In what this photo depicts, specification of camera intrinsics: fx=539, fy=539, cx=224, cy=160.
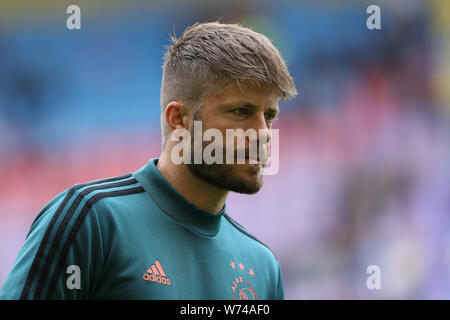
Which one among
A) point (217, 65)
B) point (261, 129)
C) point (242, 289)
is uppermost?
point (217, 65)

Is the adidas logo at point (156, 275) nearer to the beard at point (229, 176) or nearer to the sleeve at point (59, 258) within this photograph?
the sleeve at point (59, 258)

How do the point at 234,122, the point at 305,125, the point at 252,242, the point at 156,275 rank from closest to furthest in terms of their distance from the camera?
the point at 156,275, the point at 234,122, the point at 252,242, the point at 305,125

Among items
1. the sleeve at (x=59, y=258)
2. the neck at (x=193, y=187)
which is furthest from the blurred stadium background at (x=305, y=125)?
the sleeve at (x=59, y=258)

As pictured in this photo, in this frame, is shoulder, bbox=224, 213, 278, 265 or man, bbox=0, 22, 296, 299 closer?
man, bbox=0, 22, 296, 299

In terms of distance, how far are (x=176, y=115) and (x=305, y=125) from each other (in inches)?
133

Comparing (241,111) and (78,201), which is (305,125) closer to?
(241,111)

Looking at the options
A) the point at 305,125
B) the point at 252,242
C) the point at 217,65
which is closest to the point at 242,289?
the point at 252,242

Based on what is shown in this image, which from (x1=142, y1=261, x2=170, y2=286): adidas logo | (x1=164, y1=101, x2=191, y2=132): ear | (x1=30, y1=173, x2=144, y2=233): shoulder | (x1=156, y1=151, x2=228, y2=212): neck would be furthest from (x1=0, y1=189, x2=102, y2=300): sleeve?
(x1=164, y1=101, x2=191, y2=132): ear

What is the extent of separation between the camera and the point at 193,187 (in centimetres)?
167

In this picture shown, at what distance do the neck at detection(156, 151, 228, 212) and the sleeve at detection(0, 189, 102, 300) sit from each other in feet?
1.07

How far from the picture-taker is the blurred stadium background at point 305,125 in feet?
15.2

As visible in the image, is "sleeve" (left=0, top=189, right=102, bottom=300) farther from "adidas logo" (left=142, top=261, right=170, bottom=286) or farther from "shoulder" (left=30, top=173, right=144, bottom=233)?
"adidas logo" (left=142, top=261, right=170, bottom=286)

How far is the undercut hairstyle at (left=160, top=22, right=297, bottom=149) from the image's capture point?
167 centimetres

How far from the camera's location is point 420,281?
15.3 feet
